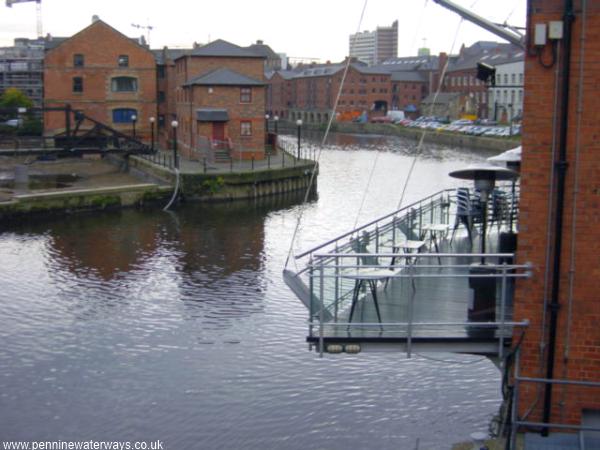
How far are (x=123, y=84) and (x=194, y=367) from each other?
135 ft

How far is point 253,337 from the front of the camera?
1630 cm

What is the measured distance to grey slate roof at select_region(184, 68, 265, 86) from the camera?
140ft

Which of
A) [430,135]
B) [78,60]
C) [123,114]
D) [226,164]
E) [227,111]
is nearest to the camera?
[226,164]

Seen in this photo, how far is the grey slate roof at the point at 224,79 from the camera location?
4253 cm

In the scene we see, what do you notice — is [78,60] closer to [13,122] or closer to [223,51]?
[13,122]

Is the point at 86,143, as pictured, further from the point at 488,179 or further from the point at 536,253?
the point at 536,253

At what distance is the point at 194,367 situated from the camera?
14703mm

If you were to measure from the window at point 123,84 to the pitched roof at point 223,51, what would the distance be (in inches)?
356

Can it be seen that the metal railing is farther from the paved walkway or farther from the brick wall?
the brick wall

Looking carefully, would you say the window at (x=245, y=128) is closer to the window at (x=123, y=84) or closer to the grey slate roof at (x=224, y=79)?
the grey slate roof at (x=224, y=79)

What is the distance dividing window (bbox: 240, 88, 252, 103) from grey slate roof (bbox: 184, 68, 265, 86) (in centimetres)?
33

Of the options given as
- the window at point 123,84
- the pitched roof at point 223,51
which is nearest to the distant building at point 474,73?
the window at point 123,84

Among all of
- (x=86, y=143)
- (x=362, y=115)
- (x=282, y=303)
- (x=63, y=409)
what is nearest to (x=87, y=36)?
(x=86, y=143)

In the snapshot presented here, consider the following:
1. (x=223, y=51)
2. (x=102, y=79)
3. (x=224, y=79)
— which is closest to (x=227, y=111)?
(x=224, y=79)
